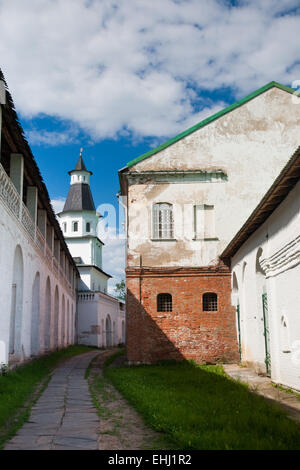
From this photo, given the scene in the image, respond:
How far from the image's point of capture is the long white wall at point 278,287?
33.0 ft

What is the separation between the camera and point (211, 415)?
23.2ft

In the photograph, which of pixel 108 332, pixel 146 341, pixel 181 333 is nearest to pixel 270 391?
pixel 181 333

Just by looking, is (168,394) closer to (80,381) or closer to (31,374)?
(80,381)

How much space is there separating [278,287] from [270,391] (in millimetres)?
2497

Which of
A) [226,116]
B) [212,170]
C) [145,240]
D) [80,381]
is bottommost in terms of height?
[80,381]

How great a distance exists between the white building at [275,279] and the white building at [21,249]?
21.1 ft

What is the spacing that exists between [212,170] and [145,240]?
389 cm

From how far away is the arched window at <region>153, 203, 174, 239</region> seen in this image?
18844mm

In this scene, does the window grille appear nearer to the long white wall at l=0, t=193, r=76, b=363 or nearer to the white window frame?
the white window frame

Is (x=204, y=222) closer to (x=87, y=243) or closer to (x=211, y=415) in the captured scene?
(x=211, y=415)

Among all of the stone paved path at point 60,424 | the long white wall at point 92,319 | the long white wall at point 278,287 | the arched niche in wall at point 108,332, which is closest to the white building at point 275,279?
the long white wall at point 278,287

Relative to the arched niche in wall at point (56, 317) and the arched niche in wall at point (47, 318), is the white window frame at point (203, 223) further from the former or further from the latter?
the arched niche in wall at point (56, 317)
